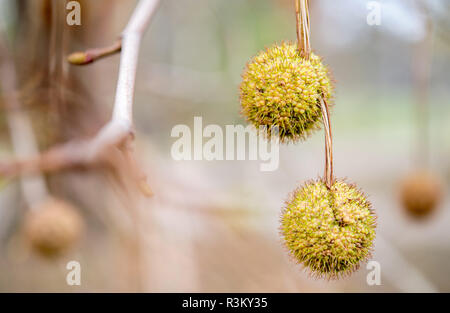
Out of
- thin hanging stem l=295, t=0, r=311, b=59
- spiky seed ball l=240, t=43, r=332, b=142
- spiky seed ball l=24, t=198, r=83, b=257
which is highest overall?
thin hanging stem l=295, t=0, r=311, b=59

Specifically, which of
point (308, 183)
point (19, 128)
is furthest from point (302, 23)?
point (19, 128)

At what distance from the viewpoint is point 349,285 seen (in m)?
4.36

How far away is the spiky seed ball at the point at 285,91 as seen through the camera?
1.22m

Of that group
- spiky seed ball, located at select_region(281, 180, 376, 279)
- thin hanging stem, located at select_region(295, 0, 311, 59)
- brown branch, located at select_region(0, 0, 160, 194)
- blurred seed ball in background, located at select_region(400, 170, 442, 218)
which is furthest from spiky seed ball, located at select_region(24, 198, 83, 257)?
blurred seed ball in background, located at select_region(400, 170, 442, 218)

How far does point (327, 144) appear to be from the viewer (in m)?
1.16

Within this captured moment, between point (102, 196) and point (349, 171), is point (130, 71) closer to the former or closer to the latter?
point (102, 196)

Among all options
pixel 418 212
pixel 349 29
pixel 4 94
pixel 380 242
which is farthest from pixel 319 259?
pixel 349 29

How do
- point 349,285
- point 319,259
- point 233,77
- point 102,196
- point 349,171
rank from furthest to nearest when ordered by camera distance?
point 349,171 < point 349,285 < point 233,77 < point 102,196 < point 319,259

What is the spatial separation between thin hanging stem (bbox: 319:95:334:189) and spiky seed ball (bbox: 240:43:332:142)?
1.1 inches

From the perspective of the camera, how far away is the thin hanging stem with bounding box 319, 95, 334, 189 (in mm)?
1154

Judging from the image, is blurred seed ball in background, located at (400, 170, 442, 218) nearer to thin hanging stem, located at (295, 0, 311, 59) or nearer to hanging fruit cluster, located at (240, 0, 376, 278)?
hanging fruit cluster, located at (240, 0, 376, 278)

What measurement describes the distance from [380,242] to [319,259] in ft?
6.01

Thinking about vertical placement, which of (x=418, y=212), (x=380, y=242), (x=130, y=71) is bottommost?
(x=380, y=242)

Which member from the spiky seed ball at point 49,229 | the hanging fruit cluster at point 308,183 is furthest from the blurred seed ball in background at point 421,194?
the spiky seed ball at point 49,229
